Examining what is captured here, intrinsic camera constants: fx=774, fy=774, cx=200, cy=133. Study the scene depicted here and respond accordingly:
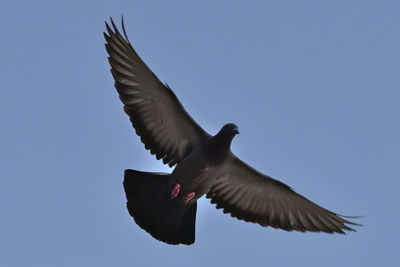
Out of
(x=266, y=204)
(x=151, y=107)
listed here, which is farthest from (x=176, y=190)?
(x=266, y=204)

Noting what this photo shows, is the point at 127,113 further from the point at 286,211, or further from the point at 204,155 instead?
the point at 286,211

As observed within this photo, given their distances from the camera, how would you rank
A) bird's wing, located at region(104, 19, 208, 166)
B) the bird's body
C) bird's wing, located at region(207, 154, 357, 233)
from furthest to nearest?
bird's wing, located at region(207, 154, 357, 233), the bird's body, bird's wing, located at region(104, 19, 208, 166)

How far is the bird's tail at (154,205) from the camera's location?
12.1 meters

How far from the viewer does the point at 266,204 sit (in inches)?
535

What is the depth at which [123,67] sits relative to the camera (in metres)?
12.0

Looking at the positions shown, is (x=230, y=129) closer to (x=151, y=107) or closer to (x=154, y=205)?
(x=151, y=107)

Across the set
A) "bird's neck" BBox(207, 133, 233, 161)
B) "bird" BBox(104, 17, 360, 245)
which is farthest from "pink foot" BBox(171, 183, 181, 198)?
"bird's neck" BBox(207, 133, 233, 161)

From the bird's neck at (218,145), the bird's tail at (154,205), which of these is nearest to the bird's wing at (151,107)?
the bird's neck at (218,145)

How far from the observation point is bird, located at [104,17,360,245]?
1205cm

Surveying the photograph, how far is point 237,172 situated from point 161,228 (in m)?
1.76

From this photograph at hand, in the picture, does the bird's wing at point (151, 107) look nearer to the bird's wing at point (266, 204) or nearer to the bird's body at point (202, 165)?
the bird's body at point (202, 165)

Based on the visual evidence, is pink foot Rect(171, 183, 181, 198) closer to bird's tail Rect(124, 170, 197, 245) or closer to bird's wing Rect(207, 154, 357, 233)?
bird's tail Rect(124, 170, 197, 245)

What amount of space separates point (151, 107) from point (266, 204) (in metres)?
2.82

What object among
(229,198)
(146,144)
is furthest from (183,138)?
(229,198)
